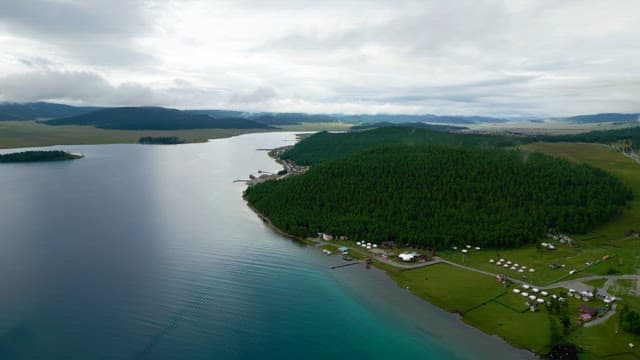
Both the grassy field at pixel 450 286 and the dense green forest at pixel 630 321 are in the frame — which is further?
the grassy field at pixel 450 286

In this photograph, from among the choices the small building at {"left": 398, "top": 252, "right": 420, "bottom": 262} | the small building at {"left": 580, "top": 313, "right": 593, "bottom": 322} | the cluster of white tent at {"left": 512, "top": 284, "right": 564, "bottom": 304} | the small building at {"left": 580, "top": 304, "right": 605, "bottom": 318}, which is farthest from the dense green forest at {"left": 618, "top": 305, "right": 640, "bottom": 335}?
the small building at {"left": 398, "top": 252, "right": 420, "bottom": 262}

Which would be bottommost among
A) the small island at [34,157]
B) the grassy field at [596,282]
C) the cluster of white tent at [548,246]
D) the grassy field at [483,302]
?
the grassy field at [483,302]

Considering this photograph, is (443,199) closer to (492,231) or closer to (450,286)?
(492,231)

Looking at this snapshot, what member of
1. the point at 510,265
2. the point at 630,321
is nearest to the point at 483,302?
the point at 510,265

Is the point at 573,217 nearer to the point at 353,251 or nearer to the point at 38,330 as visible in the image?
the point at 353,251

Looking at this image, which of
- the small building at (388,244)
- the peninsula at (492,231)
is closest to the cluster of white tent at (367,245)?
the peninsula at (492,231)

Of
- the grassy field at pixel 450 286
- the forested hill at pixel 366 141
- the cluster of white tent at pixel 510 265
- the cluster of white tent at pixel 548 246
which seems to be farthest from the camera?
the forested hill at pixel 366 141

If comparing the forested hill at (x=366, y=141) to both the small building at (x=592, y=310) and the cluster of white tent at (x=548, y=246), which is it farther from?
the small building at (x=592, y=310)

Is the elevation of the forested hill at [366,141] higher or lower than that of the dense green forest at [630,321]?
higher
